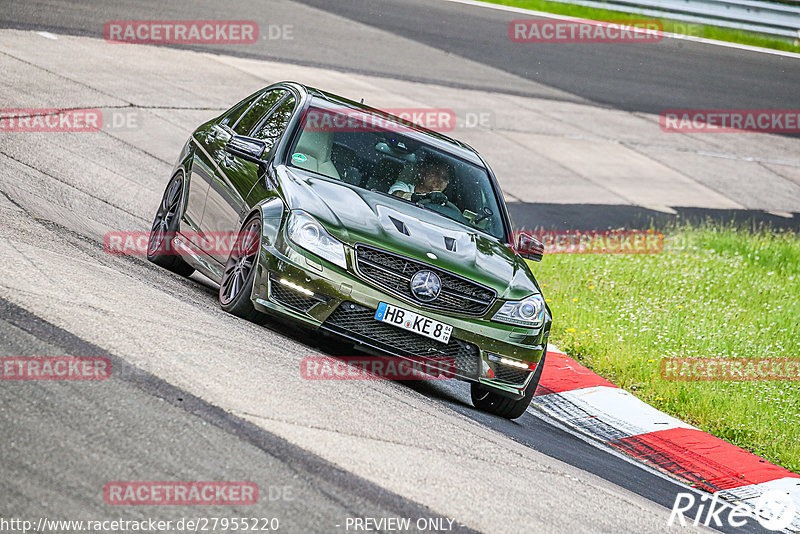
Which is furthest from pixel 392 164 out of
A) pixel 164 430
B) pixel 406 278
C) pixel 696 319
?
pixel 696 319

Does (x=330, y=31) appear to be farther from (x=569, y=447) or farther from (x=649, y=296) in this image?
(x=569, y=447)

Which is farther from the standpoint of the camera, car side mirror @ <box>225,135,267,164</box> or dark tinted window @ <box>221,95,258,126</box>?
dark tinted window @ <box>221,95,258,126</box>

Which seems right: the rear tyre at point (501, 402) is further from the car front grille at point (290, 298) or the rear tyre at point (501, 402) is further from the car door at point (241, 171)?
the car door at point (241, 171)

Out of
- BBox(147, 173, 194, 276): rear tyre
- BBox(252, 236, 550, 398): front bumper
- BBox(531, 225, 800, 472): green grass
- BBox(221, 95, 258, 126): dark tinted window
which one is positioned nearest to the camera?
BBox(252, 236, 550, 398): front bumper

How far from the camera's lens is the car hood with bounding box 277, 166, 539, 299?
7.06 meters

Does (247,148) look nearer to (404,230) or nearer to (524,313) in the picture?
(404,230)

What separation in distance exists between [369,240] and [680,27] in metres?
23.5

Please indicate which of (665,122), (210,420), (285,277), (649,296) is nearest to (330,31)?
(665,122)

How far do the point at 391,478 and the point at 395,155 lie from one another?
3.65 metres

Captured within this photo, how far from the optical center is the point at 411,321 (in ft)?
22.6

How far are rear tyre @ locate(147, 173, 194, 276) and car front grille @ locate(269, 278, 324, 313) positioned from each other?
7.23 ft

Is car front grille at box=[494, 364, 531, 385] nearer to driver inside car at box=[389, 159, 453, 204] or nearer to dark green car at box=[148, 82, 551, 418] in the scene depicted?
dark green car at box=[148, 82, 551, 418]

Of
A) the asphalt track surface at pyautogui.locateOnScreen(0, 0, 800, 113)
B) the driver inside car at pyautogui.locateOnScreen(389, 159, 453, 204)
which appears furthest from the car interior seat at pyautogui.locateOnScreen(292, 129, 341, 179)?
the asphalt track surface at pyautogui.locateOnScreen(0, 0, 800, 113)

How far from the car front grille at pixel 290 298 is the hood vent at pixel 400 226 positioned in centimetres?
75
